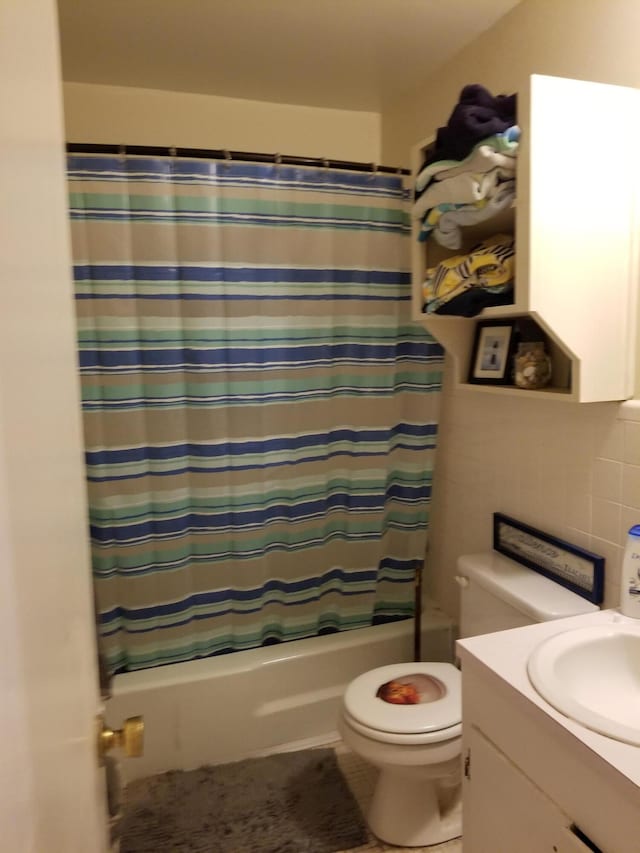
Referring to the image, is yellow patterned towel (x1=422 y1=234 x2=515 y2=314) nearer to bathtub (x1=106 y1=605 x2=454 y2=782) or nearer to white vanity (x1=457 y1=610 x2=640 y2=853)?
white vanity (x1=457 y1=610 x2=640 y2=853)

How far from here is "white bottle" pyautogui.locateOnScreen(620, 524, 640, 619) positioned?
1.33 meters

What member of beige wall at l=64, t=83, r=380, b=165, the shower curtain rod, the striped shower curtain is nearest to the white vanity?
the striped shower curtain

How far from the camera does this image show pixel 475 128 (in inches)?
54.1

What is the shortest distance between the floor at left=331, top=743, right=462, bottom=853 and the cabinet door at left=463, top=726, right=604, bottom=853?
445mm

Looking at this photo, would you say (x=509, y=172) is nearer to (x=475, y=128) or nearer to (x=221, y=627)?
(x=475, y=128)

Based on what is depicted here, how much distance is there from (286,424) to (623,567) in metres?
1.10

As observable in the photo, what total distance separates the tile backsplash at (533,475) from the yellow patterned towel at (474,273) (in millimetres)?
307

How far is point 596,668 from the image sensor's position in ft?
4.11

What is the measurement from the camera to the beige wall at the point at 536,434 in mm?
1466

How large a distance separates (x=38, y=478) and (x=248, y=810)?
1.75 meters

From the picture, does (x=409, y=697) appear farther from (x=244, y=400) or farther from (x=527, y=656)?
(x=244, y=400)

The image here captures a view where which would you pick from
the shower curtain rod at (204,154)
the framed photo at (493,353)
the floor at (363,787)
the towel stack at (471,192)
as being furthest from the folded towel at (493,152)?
the floor at (363,787)

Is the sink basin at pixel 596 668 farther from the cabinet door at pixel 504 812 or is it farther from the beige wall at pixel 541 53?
the beige wall at pixel 541 53

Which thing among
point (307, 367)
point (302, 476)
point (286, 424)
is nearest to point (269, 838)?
point (302, 476)
